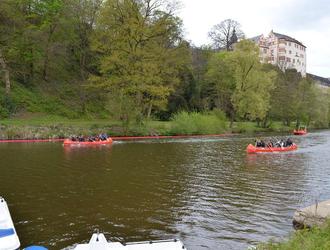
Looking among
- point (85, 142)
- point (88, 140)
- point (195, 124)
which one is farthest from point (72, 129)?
point (195, 124)

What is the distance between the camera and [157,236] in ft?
45.1

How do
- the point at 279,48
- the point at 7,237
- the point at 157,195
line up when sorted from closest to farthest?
the point at 7,237, the point at 157,195, the point at 279,48

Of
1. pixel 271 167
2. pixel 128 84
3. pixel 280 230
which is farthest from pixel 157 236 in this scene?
pixel 128 84

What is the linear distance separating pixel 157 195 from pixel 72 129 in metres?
31.6

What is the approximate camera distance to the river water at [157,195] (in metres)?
14.2

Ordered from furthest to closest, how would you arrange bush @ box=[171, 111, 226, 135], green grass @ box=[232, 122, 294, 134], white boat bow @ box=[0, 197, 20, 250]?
1. green grass @ box=[232, 122, 294, 134]
2. bush @ box=[171, 111, 226, 135]
3. white boat bow @ box=[0, 197, 20, 250]

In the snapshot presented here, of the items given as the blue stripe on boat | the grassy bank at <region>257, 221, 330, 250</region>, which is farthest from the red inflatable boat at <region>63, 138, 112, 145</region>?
the grassy bank at <region>257, 221, 330, 250</region>

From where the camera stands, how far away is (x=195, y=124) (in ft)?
190

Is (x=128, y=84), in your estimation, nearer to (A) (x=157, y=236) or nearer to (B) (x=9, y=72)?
(B) (x=9, y=72)

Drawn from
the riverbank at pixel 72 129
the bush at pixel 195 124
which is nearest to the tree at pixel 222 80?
the bush at pixel 195 124

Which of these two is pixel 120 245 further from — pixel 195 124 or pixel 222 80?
pixel 222 80

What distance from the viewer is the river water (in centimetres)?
1422

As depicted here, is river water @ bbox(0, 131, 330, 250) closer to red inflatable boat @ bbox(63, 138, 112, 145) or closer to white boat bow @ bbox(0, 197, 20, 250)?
white boat bow @ bbox(0, 197, 20, 250)

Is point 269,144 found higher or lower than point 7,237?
higher
